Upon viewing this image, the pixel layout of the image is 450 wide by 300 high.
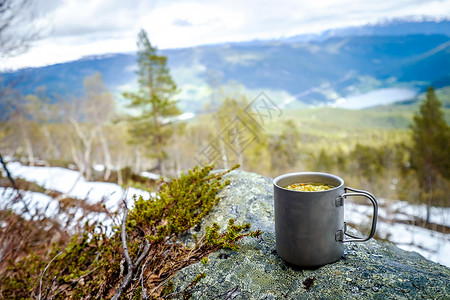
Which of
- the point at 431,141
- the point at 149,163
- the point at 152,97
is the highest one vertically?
the point at 152,97

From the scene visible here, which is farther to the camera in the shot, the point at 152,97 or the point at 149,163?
the point at 149,163

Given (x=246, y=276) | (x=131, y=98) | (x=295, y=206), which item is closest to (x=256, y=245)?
(x=246, y=276)

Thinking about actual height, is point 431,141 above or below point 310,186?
below

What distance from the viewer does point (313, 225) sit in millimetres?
1151

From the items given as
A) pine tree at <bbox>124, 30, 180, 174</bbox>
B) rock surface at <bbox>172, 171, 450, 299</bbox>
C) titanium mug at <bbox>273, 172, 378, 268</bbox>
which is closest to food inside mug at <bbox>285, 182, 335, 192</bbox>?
titanium mug at <bbox>273, 172, 378, 268</bbox>

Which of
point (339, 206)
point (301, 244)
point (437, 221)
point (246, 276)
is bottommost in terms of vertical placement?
point (437, 221)

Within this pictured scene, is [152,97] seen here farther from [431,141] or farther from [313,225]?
[431,141]

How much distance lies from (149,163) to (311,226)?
39.5 meters

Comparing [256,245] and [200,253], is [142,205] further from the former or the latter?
[256,245]

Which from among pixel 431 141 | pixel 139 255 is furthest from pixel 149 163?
pixel 139 255

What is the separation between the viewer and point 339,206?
1.18 metres

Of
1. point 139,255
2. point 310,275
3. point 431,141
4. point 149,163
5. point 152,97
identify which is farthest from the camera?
point 149,163

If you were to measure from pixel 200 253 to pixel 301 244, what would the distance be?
488 mm

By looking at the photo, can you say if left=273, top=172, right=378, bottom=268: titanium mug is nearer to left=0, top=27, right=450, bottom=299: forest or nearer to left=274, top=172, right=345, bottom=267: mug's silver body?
left=274, top=172, right=345, bottom=267: mug's silver body
